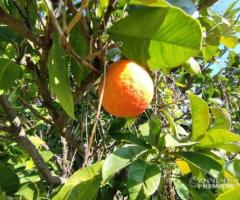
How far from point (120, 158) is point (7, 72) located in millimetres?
419

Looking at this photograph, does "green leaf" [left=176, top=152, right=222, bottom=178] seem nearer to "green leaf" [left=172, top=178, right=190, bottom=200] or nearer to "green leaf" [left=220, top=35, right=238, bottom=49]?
"green leaf" [left=172, top=178, right=190, bottom=200]

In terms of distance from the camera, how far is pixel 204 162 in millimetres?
977

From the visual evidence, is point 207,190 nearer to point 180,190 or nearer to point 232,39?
point 180,190

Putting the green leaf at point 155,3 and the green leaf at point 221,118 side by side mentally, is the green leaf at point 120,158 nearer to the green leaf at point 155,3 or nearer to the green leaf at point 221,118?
the green leaf at point 221,118

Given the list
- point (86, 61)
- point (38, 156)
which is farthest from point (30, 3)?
point (38, 156)

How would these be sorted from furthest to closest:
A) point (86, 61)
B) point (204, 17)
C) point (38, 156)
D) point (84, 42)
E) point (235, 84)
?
1. point (235, 84)
2. point (38, 156)
3. point (204, 17)
4. point (84, 42)
5. point (86, 61)

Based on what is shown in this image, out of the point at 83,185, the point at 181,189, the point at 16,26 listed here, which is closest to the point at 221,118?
the point at 181,189

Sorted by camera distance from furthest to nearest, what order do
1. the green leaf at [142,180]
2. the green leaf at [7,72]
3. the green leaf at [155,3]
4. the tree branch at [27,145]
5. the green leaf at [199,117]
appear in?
the tree branch at [27,145], the green leaf at [7,72], the green leaf at [199,117], the green leaf at [142,180], the green leaf at [155,3]

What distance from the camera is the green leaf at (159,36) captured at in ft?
2.60

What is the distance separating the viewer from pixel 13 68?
1132mm

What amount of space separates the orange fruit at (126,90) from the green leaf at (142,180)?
17 cm

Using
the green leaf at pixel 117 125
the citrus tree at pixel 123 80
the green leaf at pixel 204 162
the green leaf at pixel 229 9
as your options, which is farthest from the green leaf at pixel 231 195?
the green leaf at pixel 229 9

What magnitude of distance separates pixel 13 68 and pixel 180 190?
1.90 feet

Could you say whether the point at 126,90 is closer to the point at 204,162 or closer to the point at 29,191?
the point at 204,162
